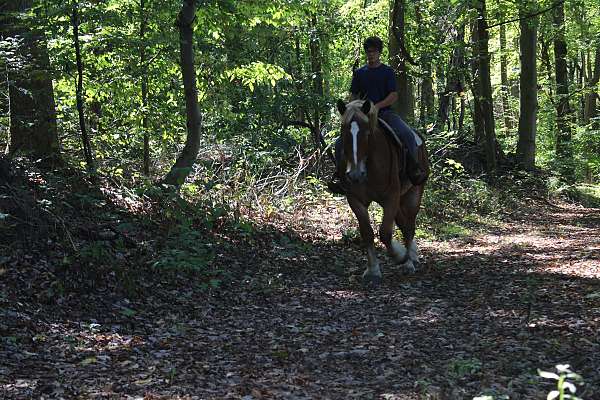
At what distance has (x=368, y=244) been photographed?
832 cm

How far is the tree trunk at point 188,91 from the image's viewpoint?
9.50m

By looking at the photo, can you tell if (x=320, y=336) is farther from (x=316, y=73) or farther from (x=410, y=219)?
(x=316, y=73)

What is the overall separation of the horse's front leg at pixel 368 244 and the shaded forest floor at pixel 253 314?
0.24 m

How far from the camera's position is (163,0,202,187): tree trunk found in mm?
9500

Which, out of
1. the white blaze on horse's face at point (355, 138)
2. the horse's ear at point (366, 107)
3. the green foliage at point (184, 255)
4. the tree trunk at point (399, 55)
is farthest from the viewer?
the tree trunk at point (399, 55)

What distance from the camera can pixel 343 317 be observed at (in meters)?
6.57

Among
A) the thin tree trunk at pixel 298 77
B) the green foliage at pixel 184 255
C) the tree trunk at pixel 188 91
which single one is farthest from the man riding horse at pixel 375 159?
the thin tree trunk at pixel 298 77

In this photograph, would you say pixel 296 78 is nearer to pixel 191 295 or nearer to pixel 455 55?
pixel 455 55

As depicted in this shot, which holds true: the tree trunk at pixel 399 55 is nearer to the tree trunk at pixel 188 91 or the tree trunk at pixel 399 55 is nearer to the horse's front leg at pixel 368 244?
the tree trunk at pixel 188 91

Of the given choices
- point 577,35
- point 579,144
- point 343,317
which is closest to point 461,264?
point 343,317

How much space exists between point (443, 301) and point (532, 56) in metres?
15.8

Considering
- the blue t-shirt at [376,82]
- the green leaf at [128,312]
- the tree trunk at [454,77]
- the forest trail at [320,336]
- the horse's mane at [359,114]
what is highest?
the tree trunk at [454,77]

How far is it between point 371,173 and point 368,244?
0.95 meters

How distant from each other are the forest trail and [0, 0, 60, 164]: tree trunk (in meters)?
3.06
